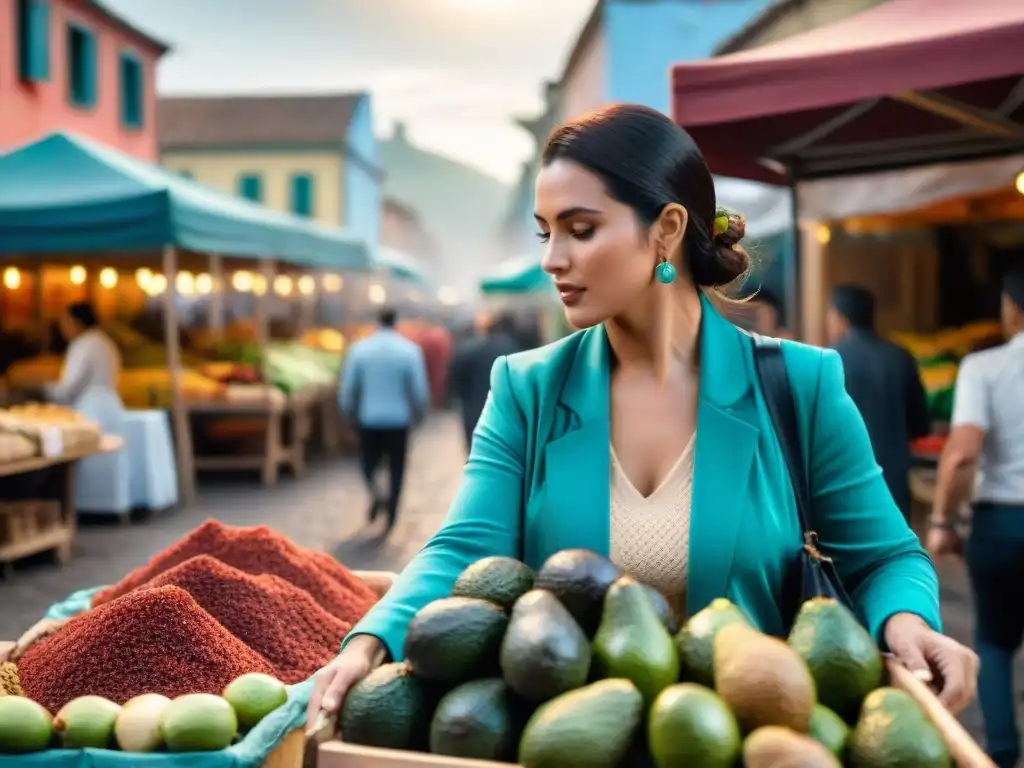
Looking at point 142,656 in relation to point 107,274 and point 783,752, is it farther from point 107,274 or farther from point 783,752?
point 107,274

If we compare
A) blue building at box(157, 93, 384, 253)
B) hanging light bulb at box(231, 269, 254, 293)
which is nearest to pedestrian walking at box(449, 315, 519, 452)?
hanging light bulb at box(231, 269, 254, 293)

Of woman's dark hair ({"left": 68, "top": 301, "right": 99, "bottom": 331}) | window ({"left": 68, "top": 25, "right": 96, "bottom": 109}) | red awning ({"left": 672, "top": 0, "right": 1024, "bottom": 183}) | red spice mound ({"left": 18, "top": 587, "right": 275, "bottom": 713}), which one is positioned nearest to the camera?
red spice mound ({"left": 18, "top": 587, "right": 275, "bottom": 713})

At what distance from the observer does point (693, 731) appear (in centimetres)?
150

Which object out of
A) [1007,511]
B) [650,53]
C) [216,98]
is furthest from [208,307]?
[216,98]

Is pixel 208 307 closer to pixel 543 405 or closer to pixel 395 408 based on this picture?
pixel 395 408

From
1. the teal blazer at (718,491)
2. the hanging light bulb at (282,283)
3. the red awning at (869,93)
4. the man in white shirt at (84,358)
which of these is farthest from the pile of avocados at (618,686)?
the hanging light bulb at (282,283)

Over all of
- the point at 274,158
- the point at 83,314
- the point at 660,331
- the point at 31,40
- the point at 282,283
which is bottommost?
the point at 660,331

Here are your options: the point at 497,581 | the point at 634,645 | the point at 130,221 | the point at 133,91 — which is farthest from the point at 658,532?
the point at 133,91

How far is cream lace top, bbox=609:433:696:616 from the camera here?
7.07 feet

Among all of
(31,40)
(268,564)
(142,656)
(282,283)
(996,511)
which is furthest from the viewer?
(282,283)

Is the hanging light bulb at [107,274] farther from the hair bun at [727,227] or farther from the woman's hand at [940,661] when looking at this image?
the woman's hand at [940,661]

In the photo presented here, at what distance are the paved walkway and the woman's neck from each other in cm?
356

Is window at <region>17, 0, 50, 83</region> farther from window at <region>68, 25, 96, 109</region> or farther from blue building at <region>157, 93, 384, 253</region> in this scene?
blue building at <region>157, 93, 384, 253</region>

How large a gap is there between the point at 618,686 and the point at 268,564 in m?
1.97
